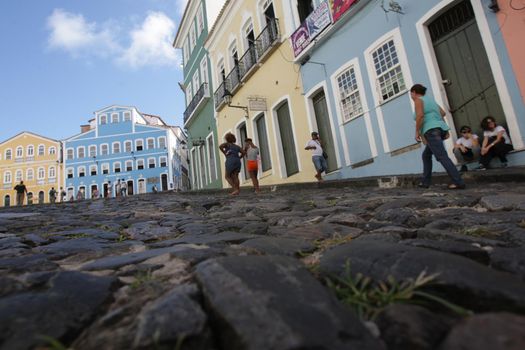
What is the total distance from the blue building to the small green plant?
160 feet

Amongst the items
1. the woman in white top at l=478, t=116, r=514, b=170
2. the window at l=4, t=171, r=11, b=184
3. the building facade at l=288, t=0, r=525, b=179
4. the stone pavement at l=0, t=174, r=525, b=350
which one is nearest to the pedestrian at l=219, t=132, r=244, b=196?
the building facade at l=288, t=0, r=525, b=179

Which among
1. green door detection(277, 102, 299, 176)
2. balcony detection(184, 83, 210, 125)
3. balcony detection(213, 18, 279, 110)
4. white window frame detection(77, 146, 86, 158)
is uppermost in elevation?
white window frame detection(77, 146, 86, 158)

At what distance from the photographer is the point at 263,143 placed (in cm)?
1616

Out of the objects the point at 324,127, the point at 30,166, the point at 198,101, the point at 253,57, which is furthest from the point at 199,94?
the point at 30,166

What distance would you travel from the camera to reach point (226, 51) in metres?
18.7

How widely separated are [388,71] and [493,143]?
333 centimetres

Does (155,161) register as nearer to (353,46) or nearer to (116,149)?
(116,149)

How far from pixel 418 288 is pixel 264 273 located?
51cm

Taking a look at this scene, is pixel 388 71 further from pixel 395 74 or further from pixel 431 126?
pixel 431 126

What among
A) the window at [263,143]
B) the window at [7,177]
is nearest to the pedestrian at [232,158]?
the window at [263,143]

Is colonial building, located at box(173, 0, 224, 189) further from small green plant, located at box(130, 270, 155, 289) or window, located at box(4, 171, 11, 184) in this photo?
window, located at box(4, 171, 11, 184)

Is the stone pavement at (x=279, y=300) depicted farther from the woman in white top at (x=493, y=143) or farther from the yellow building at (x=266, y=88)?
the yellow building at (x=266, y=88)

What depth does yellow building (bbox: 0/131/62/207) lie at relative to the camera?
51.9 metres

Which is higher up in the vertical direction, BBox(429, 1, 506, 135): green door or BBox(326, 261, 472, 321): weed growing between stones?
BBox(429, 1, 506, 135): green door
